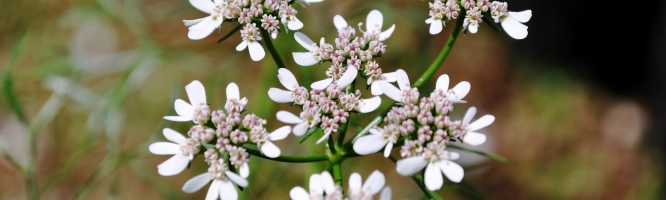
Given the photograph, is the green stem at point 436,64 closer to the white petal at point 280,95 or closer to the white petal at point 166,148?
the white petal at point 280,95

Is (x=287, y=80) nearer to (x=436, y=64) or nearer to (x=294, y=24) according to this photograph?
(x=294, y=24)

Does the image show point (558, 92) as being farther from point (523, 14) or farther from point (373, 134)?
point (373, 134)

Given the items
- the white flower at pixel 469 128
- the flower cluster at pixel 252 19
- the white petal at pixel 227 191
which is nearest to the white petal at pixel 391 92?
the white flower at pixel 469 128

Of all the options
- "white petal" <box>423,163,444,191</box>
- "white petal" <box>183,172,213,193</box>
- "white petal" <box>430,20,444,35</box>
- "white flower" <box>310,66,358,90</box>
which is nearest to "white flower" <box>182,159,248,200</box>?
"white petal" <box>183,172,213,193</box>

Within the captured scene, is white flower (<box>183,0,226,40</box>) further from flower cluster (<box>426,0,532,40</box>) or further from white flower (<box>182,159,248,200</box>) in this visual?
flower cluster (<box>426,0,532,40</box>)

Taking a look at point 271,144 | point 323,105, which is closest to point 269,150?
point 271,144
